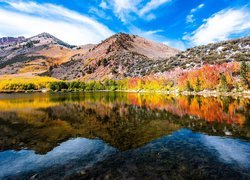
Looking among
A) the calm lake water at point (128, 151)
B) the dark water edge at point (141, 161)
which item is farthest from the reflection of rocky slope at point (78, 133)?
the dark water edge at point (141, 161)

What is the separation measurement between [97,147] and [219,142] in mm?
15948

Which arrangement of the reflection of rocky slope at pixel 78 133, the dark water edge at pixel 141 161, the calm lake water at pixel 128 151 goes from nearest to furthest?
the dark water edge at pixel 141 161 → the calm lake water at pixel 128 151 → the reflection of rocky slope at pixel 78 133

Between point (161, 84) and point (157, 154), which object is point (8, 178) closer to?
point (157, 154)

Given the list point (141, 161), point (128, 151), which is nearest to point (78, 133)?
point (128, 151)

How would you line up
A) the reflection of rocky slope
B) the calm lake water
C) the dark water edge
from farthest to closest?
the reflection of rocky slope, the calm lake water, the dark water edge

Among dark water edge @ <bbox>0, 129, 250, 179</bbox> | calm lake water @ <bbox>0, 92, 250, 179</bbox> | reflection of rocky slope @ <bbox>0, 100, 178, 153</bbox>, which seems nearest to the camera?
dark water edge @ <bbox>0, 129, 250, 179</bbox>

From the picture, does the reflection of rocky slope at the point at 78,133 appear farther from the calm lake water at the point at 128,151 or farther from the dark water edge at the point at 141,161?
the dark water edge at the point at 141,161

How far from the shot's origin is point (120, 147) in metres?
30.0

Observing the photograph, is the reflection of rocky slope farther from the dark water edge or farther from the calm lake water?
the dark water edge

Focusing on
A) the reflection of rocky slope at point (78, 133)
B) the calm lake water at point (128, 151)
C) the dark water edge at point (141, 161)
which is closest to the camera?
the dark water edge at point (141, 161)

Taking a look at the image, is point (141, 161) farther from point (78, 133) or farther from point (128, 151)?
point (78, 133)

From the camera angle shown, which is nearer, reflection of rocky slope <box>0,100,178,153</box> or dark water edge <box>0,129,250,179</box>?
dark water edge <box>0,129,250,179</box>

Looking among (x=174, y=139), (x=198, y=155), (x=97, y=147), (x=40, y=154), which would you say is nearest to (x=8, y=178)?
(x=40, y=154)

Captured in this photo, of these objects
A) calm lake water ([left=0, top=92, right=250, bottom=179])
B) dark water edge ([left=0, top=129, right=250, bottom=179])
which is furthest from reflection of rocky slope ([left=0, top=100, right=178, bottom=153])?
dark water edge ([left=0, top=129, right=250, bottom=179])
